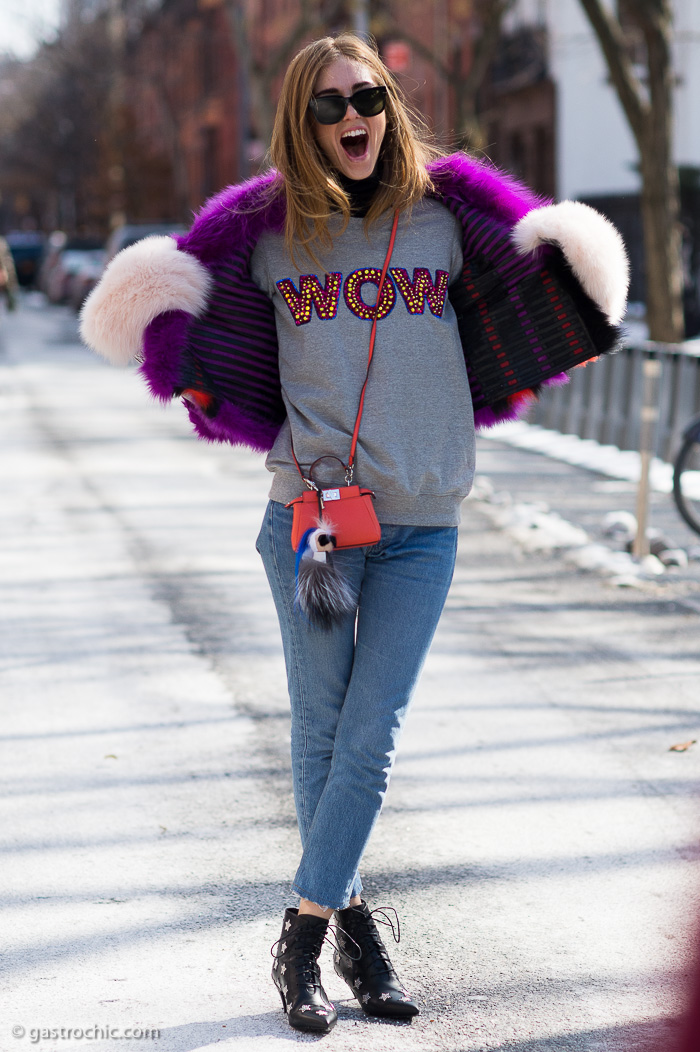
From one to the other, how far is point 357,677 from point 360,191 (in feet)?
3.43

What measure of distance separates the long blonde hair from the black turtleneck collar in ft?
0.07

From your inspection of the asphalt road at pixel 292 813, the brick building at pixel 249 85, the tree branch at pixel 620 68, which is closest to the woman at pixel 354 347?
the asphalt road at pixel 292 813

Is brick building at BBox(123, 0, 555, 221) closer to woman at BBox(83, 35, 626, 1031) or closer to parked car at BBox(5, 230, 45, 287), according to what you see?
parked car at BBox(5, 230, 45, 287)

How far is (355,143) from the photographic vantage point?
2.99 metres

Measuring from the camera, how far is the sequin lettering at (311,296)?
2.94m

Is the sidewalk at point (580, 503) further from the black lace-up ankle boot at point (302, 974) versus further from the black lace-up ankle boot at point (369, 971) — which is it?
the black lace-up ankle boot at point (302, 974)

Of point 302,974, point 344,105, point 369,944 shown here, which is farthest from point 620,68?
point 302,974

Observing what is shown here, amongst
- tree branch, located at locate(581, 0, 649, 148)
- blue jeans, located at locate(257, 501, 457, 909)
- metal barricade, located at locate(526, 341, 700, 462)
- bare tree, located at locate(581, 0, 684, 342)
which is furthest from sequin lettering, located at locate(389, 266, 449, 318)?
tree branch, located at locate(581, 0, 649, 148)

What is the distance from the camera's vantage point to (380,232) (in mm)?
3000

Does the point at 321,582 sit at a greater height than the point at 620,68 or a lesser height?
lesser

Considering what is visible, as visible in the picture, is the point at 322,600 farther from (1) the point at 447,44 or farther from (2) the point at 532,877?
(1) the point at 447,44

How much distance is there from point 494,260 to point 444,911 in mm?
1679

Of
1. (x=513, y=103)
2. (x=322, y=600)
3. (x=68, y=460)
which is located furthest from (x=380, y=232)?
(x=513, y=103)

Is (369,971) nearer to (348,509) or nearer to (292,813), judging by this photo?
(348,509)
